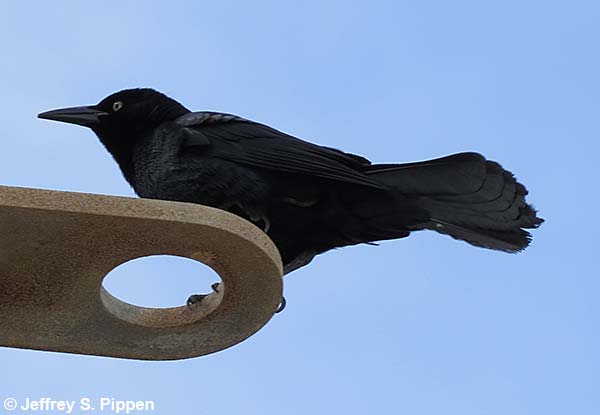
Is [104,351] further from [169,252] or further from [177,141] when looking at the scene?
[177,141]

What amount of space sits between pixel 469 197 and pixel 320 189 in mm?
671

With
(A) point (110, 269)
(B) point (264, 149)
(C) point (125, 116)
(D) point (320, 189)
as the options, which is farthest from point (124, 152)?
(A) point (110, 269)

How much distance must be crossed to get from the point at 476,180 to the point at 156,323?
1.95m

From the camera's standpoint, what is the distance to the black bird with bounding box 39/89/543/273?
438 centimetres

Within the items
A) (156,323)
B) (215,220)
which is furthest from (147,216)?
(156,323)

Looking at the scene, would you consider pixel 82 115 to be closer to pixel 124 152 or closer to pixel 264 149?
pixel 124 152

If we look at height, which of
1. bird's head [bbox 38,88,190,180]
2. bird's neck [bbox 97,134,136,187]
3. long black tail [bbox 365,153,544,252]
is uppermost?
bird's head [bbox 38,88,190,180]

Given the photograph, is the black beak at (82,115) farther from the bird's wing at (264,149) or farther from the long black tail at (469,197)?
the long black tail at (469,197)

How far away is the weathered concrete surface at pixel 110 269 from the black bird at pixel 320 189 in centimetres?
128

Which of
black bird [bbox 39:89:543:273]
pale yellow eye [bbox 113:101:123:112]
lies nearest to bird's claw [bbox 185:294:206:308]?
black bird [bbox 39:89:543:273]

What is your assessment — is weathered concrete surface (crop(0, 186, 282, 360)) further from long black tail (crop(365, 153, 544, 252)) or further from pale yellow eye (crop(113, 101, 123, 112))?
pale yellow eye (crop(113, 101, 123, 112))

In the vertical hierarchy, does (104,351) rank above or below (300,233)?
below

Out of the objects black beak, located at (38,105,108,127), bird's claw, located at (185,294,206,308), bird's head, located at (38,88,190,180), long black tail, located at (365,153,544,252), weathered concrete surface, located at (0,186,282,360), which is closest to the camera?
weathered concrete surface, located at (0,186,282,360)

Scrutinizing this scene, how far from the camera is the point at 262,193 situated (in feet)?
14.5
